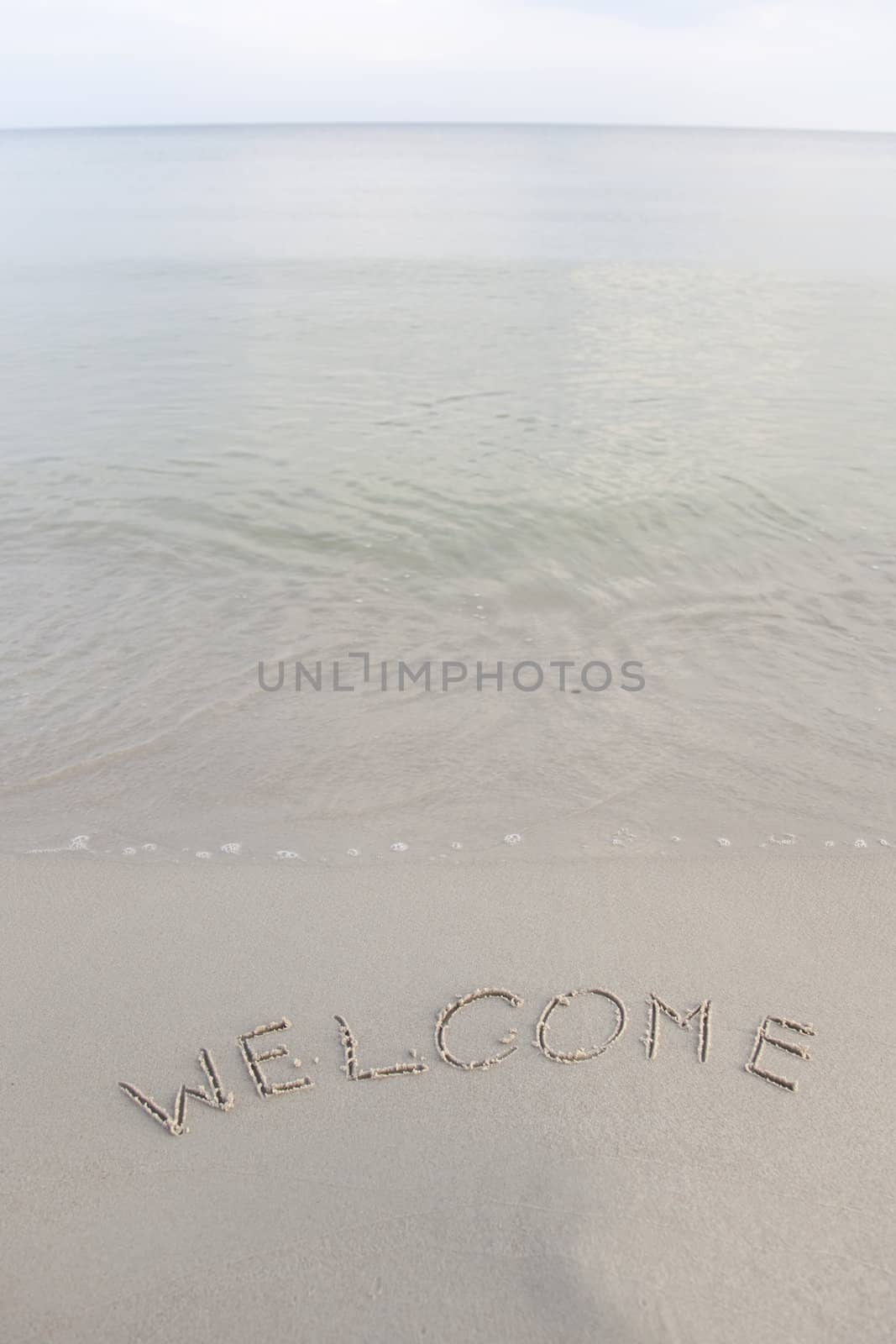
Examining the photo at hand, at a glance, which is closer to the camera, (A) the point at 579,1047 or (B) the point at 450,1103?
(B) the point at 450,1103

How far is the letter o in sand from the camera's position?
106 inches

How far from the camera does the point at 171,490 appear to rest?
7324 mm

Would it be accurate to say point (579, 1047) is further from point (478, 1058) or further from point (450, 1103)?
point (450, 1103)

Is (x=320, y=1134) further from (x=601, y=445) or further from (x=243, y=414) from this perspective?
(x=243, y=414)

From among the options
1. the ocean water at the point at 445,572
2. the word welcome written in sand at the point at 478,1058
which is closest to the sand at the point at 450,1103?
the word welcome written in sand at the point at 478,1058

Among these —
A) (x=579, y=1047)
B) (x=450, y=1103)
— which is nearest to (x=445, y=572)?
(x=579, y=1047)

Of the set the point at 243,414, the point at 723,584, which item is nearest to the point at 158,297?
the point at 243,414

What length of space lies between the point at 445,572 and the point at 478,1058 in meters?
3.77

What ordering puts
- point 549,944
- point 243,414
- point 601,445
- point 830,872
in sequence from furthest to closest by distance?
1. point 243,414
2. point 601,445
3. point 830,872
4. point 549,944

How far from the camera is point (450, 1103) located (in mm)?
2561

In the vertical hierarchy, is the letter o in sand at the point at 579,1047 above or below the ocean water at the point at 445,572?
below

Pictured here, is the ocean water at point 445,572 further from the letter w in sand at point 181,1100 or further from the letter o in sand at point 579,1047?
the letter w in sand at point 181,1100

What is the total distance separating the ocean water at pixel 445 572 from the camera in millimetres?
3959

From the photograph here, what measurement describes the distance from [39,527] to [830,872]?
549 centimetres
